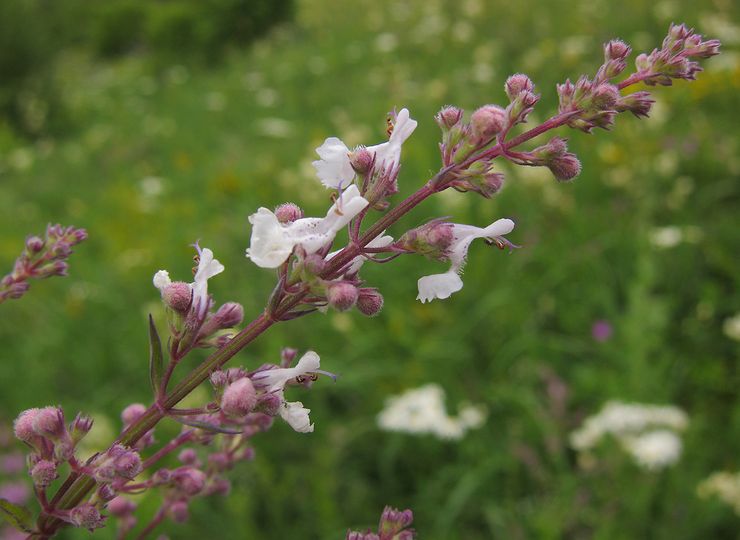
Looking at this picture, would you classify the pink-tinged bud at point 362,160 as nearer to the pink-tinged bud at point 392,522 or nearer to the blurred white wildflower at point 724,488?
the pink-tinged bud at point 392,522

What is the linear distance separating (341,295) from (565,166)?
266 millimetres

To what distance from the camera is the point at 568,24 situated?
6.53 m

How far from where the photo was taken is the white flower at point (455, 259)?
2.38 feet

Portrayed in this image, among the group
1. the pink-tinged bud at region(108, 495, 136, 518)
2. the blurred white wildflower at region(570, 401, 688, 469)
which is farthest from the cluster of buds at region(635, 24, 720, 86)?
the blurred white wildflower at region(570, 401, 688, 469)

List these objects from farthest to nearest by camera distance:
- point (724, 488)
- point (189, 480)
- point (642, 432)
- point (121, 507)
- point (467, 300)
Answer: point (467, 300), point (642, 432), point (724, 488), point (121, 507), point (189, 480)

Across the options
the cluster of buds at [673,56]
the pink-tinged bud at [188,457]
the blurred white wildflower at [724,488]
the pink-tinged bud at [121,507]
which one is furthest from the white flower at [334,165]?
the blurred white wildflower at [724,488]

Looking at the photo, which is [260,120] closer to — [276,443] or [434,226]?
[276,443]

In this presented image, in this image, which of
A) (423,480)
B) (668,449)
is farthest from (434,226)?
(423,480)

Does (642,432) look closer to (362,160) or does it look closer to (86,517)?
(362,160)

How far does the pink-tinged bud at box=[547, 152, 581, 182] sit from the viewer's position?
2.37 ft

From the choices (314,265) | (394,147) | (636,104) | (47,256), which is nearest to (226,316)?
(314,265)

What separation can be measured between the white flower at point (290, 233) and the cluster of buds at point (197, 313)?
63 millimetres

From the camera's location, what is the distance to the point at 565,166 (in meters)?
0.72

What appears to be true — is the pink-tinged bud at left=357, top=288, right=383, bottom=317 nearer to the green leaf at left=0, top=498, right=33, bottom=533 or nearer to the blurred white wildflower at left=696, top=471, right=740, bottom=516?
the green leaf at left=0, top=498, right=33, bottom=533
